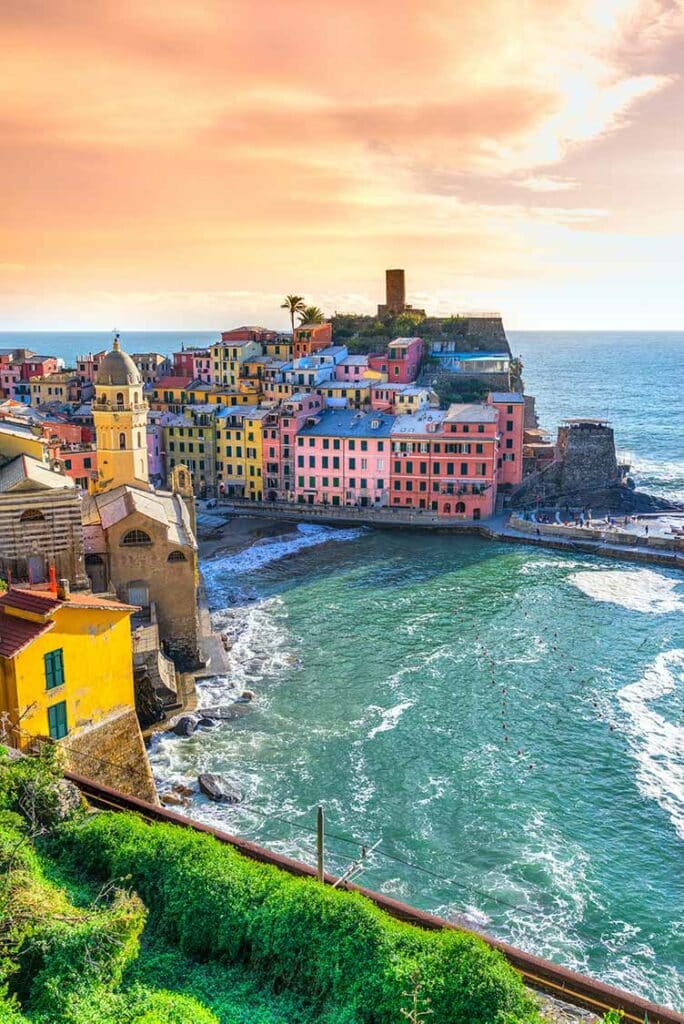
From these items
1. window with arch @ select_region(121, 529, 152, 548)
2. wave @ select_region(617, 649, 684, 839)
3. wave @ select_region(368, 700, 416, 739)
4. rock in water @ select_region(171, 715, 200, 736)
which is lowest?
wave @ select_region(617, 649, 684, 839)

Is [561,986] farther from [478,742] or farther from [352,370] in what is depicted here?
[352,370]

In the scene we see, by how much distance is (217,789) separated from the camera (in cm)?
3180

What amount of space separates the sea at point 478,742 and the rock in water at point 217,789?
Answer: 363 millimetres

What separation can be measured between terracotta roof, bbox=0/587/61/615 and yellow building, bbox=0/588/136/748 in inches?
1.2

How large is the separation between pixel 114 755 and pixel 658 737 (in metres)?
22.6

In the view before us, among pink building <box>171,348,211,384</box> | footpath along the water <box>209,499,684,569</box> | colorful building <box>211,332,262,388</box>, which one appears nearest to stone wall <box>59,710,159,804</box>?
footpath along the water <box>209,499,684,569</box>

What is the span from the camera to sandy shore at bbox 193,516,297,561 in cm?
6669

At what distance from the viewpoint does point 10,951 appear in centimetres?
1653

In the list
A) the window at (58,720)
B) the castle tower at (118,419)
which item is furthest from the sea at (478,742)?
the castle tower at (118,419)

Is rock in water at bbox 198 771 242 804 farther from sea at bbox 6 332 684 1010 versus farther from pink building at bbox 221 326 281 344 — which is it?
pink building at bbox 221 326 281 344

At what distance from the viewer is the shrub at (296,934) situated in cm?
1623

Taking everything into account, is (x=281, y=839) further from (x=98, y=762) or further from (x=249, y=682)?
(x=249, y=682)

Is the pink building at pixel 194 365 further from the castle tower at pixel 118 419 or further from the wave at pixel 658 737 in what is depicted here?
the wave at pixel 658 737

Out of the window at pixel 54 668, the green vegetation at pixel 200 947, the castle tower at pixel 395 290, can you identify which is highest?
the castle tower at pixel 395 290
